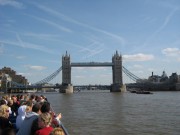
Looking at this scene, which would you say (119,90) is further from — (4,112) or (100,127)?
(4,112)

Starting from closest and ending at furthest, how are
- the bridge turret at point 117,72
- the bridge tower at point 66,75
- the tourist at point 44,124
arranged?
the tourist at point 44,124 → the bridge tower at point 66,75 → the bridge turret at point 117,72

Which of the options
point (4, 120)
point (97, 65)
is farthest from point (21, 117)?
point (97, 65)

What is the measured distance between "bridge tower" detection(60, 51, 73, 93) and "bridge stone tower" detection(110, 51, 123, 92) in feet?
56.3

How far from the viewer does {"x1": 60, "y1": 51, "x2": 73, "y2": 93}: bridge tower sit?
126887mm

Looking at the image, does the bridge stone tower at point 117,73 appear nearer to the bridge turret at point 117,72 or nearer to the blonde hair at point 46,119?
the bridge turret at point 117,72

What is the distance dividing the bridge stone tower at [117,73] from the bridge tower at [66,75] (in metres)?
17.2

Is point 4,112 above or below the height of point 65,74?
below

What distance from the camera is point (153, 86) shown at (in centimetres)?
14138

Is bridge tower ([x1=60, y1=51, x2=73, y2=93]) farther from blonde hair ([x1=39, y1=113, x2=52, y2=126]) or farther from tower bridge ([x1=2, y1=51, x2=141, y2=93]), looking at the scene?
blonde hair ([x1=39, y1=113, x2=52, y2=126])

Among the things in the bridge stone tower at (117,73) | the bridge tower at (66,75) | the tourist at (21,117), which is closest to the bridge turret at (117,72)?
the bridge stone tower at (117,73)

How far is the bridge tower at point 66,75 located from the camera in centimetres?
12689

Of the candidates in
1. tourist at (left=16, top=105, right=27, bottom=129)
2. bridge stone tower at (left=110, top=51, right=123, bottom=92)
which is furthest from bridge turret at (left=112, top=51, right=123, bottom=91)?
tourist at (left=16, top=105, right=27, bottom=129)

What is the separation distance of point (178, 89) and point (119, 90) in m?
24.9

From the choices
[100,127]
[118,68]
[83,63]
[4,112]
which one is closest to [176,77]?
[118,68]
